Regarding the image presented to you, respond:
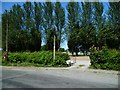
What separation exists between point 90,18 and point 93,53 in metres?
30.8

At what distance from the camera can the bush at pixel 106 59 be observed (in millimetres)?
20941

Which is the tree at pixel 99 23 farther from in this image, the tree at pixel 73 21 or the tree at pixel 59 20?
the tree at pixel 59 20

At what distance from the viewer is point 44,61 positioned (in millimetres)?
25125

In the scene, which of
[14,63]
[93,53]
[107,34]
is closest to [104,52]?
[93,53]

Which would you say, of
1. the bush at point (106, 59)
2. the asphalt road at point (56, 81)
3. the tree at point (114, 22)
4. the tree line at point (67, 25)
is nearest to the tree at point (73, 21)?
the tree line at point (67, 25)

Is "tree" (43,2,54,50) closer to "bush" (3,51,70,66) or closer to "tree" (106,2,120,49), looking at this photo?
"tree" (106,2,120,49)

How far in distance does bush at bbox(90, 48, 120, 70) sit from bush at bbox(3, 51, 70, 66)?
360 cm

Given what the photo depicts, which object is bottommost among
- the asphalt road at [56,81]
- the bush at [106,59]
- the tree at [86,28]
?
the asphalt road at [56,81]

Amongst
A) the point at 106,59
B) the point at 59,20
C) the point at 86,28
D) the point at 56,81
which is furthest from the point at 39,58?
the point at 59,20

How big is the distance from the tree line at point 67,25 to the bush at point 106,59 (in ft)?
Result: 91.8

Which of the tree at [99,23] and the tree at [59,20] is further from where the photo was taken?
the tree at [59,20]

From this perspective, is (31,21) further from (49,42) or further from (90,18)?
(90,18)

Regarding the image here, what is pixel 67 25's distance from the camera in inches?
2094

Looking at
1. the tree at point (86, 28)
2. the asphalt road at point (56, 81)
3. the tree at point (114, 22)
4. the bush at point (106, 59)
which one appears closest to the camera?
the asphalt road at point (56, 81)
